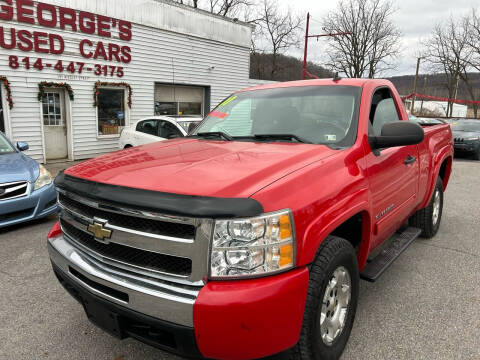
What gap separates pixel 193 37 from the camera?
13742 mm

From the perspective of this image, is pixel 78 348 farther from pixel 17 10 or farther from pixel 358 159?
pixel 17 10

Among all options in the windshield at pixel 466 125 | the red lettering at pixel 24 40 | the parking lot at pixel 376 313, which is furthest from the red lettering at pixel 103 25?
the windshield at pixel 466 125

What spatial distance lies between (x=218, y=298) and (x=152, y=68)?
12.1 m

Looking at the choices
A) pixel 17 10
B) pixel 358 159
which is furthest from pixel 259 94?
pixel 17 10

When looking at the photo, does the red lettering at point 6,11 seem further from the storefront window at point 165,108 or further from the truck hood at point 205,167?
the truck hood at point 205,167

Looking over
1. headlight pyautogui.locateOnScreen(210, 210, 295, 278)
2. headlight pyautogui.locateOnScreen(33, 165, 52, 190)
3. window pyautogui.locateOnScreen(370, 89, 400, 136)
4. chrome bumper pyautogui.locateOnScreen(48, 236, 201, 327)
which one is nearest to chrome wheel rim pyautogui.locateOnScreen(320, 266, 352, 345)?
headlight pyautogui.locateOnScreen(210, 210, 295, 278)

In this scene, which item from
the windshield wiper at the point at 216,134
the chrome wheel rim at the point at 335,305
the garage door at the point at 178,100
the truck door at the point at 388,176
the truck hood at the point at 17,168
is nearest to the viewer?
the chrome wheel rim at the point at 335,305

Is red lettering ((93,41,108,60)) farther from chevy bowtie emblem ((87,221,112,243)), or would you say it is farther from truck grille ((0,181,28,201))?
chevy bowtie emblem ((87,221,112,243))

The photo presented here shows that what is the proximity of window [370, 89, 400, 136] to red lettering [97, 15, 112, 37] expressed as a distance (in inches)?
395

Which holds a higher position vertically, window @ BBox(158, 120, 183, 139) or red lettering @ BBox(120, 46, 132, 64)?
red lettering @ BBox(120, 46, 132, 64)

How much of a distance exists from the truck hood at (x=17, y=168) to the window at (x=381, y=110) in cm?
447

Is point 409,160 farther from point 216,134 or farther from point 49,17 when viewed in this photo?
point 49,17

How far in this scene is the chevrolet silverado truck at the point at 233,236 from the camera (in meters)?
1.73

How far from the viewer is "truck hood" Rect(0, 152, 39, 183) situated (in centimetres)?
495
